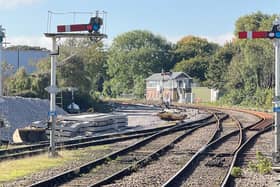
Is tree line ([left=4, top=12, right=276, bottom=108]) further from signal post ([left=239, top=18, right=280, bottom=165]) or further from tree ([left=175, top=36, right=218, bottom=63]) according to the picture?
signal post ([left=239, top=18, right=280, bottom=165])

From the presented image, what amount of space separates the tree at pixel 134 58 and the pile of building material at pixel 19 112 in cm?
7630

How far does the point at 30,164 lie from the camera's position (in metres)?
16.0


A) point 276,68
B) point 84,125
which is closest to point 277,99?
point 276,68

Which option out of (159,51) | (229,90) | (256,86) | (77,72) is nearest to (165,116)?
(77,72)

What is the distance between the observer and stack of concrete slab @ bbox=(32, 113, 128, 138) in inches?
1049

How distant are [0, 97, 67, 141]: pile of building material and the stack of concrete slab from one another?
134cm

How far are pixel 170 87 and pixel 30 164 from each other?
8009 centimetres

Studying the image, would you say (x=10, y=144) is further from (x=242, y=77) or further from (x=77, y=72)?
(x=242, y=77)

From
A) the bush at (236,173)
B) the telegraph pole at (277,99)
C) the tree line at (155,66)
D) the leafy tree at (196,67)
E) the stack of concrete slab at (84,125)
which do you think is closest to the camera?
the bush at (236,173)

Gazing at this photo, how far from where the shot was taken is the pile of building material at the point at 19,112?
88.4 feet

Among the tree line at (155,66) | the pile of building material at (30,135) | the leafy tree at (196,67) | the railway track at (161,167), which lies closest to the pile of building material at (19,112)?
the pile of building material at (30,135)

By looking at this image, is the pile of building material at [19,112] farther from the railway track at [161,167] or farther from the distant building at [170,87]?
the distant building at [170,87]

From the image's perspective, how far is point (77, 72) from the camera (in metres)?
53.2

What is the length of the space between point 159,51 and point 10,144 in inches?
4051
